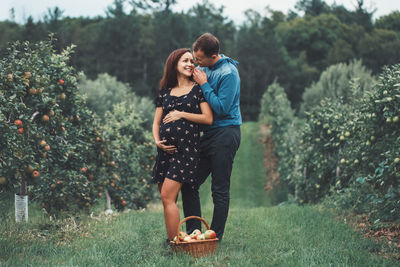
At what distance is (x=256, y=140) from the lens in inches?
1105

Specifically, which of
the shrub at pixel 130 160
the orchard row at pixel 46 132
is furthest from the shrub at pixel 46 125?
the shrub at pixel 130 160

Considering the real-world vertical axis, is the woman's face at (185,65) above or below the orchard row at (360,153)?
above

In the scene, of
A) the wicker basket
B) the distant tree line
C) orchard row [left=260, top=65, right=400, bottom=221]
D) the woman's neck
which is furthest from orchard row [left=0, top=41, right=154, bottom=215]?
the distant tree line

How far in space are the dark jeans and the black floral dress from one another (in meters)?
0.15

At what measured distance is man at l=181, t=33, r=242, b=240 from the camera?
153 inches

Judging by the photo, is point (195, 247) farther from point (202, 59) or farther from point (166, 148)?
point (202, 59)

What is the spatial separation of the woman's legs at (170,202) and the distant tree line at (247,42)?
102ft

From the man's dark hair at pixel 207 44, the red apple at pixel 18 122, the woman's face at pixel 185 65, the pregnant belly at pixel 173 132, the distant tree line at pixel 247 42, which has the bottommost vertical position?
the pregnant belly at pixel 173 132

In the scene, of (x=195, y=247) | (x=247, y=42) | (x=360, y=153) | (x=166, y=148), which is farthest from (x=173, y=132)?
(x=247, y=42)

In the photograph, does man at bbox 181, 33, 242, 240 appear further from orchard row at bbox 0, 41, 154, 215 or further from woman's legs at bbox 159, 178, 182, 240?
orchard row at bbox 0, 41, 154, 215

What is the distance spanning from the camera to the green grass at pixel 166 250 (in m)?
3.43

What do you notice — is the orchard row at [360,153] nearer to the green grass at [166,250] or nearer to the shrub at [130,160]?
the green grass at [166,250]

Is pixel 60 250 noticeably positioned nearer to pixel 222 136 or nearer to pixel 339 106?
pixel 222 136

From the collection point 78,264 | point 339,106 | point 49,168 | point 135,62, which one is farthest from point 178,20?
point 78,264
